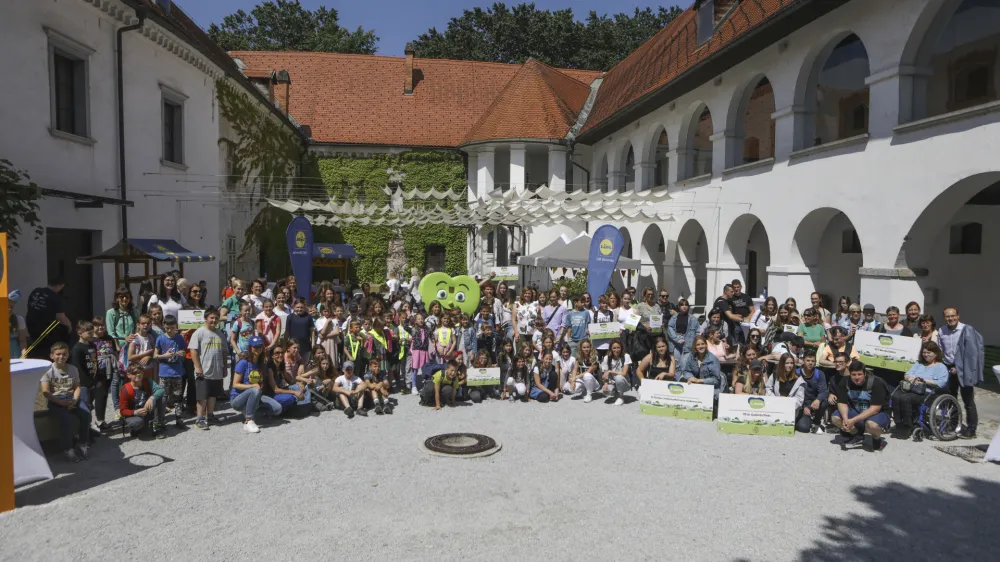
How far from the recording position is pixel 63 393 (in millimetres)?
7559

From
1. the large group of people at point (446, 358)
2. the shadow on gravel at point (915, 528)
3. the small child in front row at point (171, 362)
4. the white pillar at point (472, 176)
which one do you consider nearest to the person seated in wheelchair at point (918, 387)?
the large group of people at point (446, 358)

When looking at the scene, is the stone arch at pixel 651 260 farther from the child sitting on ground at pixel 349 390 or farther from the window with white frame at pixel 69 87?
the window with white frame at pixel 69 87

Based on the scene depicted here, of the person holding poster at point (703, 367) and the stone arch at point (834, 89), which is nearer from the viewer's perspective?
the person holding poster at point (703, 367)

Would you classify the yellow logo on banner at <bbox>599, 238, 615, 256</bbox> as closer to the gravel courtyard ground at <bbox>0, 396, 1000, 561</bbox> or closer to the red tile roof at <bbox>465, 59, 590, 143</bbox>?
the gravel courtyard ground at <bbox>0, 396, 1000, 561</bbox>

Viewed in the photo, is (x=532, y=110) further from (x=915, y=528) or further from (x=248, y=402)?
(x=915, y=528)

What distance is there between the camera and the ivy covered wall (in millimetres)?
31219

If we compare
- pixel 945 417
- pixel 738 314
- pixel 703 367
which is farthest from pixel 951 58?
pixel 703 367

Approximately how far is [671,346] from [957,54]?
7.18 m

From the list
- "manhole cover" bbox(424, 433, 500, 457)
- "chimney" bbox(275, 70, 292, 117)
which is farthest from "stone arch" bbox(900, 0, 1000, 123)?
"chimney" bbox(275, 70, 292, 117)

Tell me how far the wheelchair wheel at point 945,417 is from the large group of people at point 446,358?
0.63ft

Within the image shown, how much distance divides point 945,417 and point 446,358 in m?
7.15

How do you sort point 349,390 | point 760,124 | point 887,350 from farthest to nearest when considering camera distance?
point 760,124
point 349,390
point 887,350

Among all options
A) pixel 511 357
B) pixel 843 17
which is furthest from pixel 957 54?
pixel 511 357

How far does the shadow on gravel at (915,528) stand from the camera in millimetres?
5543
